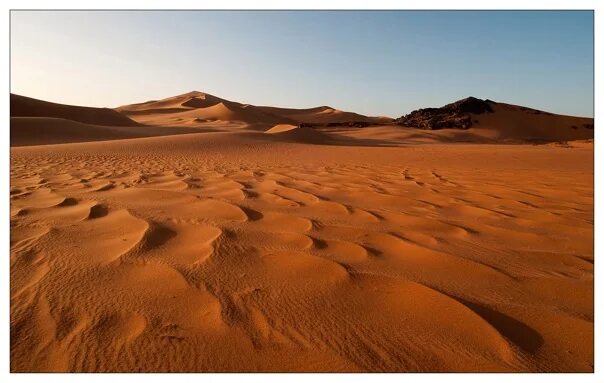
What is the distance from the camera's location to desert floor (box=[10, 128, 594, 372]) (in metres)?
1.15

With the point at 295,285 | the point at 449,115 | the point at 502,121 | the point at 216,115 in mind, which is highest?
the point at 449,115

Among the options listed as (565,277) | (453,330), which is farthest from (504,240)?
(453,330)

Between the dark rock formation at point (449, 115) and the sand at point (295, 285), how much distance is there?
26.8 meters

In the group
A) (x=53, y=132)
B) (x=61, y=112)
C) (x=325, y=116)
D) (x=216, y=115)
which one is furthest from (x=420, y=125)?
(x=61, y=112)

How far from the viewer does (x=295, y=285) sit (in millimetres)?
1552

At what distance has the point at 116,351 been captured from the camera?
44.6 inches

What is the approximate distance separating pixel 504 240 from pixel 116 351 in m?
2.16

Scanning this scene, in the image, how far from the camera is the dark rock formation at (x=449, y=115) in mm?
27922

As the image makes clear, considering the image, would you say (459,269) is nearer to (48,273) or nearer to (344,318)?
(344,318)

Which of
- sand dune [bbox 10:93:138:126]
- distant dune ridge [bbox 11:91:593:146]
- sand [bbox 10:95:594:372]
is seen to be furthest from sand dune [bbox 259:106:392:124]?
sand [bbox 10:95:594:372]

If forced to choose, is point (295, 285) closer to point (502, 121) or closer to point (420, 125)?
point (420, 125)

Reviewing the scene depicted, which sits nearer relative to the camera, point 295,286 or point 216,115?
point 295,286

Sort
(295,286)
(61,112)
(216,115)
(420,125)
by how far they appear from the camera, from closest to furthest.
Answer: (295,286)
(61,112)
(420,125)
(216,115)

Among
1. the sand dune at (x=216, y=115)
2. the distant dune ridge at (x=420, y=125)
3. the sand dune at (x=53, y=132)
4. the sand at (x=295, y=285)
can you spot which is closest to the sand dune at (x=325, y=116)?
the sand dune at (x=216, y=115)
